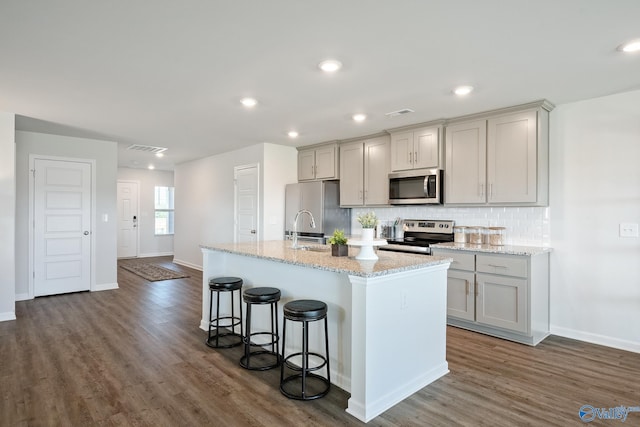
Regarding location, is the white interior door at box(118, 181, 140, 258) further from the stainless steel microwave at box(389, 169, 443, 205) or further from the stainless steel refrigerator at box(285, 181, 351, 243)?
the stainless steel microwave at box(389, 169, 443, 205)

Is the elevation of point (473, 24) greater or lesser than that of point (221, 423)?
greater

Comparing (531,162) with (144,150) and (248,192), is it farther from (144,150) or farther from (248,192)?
(144,150)

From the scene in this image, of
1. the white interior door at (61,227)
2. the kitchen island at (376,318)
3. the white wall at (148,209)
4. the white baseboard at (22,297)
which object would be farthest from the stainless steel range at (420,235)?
the white wall at (148,209)

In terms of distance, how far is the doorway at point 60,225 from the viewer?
5.22 meters

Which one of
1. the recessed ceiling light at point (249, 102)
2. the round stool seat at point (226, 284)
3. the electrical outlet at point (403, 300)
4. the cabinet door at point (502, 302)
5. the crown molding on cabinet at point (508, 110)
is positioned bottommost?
the cabinet door at point (502, 302)

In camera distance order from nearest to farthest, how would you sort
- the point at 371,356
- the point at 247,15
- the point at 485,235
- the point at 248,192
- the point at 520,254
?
the point at 247,15, the point at 371,356, the point at 520,254, the point at 485,235, the point at 248,192

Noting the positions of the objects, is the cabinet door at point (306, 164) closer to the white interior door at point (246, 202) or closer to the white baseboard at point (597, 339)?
the white interior door at point (246, 202)

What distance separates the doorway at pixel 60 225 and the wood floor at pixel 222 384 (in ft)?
4.72

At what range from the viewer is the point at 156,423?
2.18 meters

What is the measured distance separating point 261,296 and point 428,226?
2726mm

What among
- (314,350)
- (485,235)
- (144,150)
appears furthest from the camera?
(144,150)

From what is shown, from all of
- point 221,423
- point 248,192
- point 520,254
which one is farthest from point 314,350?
point 248,192

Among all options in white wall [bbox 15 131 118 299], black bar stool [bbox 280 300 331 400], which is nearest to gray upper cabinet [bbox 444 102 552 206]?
black bar stool [bbox 280 300 331 400]

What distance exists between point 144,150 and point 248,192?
221cm
